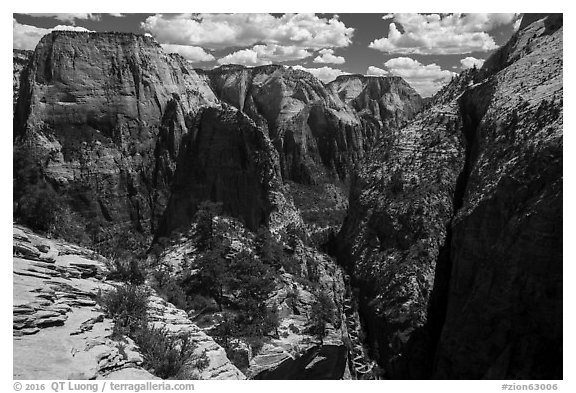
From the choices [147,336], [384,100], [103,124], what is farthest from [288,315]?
[384,100]

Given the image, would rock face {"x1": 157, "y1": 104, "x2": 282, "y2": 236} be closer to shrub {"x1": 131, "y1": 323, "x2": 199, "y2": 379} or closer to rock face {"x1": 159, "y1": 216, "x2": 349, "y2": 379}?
rock face {"x1": 159, "y1": 216, "x2": 349, "y2": 379}

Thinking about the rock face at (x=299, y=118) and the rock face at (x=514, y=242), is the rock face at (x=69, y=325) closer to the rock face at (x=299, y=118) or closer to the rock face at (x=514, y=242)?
the rock face at (x=514, y=242)

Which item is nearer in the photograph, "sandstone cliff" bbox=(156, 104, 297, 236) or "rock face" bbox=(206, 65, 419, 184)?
"sandstone cliff" bbox=(156, 104, 297, 236)

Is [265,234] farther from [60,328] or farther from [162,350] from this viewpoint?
[60,328]

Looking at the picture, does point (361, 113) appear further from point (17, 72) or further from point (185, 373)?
point (185, 373)

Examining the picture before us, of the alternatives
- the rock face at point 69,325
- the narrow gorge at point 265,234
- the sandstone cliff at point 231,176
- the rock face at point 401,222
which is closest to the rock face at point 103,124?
the narrow gorge at point 265,234

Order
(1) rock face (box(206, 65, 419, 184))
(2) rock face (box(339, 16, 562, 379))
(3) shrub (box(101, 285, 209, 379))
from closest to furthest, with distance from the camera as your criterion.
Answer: (3) shrub (box(101, 285, 209, 379))
(2) rock face (box(339, 16, 562, 379))
(1) rock face (box(206, 65, 419, 184))

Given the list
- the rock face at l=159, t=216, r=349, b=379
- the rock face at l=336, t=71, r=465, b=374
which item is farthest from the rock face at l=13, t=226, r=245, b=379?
the rock face at l=336, t=71, r=465, b=374
